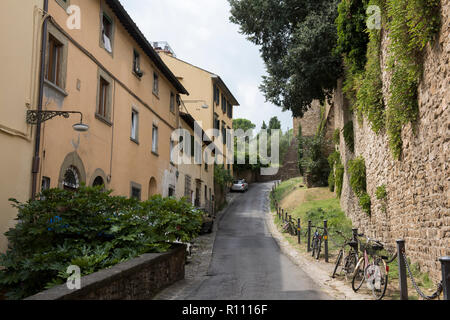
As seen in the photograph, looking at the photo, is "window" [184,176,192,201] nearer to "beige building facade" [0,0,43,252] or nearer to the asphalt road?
the asphalt road

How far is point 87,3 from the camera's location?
Answer: 42.4 feet

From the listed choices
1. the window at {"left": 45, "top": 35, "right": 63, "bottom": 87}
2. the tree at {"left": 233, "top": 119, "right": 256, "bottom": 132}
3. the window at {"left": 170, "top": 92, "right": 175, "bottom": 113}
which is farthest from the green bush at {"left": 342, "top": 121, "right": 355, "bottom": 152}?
the tree at {"left": 233, "top": 119, "right": 256, "bottom": 132}

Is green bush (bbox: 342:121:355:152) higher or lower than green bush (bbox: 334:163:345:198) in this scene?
higher

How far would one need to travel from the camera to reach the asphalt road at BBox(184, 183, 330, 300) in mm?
8000

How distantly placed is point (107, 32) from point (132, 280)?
1061 centimetres

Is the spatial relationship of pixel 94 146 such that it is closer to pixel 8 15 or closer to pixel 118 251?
pixel 8 15

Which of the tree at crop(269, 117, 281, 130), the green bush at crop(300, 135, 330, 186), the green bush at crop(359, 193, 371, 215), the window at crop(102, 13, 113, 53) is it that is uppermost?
the tree at crop(269, 117, 281, 130)

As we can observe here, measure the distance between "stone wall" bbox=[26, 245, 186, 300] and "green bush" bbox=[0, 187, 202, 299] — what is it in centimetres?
40

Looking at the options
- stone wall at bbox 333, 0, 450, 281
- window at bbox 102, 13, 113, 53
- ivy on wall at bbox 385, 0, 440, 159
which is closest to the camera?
stone wall at bbox 333, 0, 450, 281

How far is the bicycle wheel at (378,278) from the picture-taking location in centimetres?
750

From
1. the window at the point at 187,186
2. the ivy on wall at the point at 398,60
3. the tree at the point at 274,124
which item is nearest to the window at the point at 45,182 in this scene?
the ivy on wall at the point at 398,60

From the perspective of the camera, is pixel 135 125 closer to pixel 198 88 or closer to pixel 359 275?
pixel 359 275

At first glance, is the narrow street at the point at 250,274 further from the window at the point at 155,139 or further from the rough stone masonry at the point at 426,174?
the window at the point at 155,139
